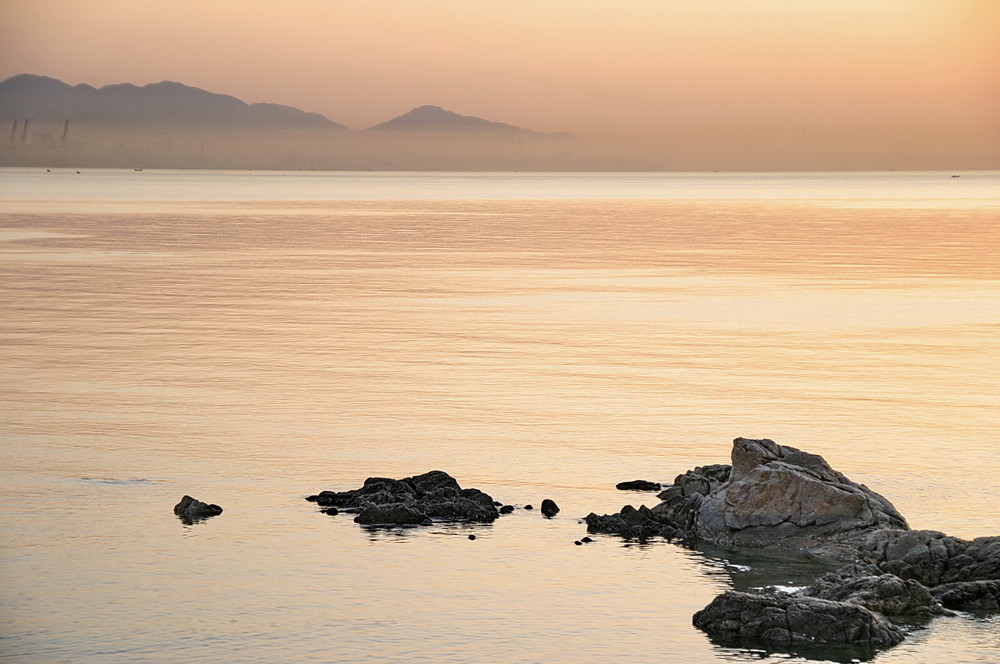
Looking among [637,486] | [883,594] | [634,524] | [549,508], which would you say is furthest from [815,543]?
[549,508]

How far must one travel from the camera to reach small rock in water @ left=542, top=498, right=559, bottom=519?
86.7 ft

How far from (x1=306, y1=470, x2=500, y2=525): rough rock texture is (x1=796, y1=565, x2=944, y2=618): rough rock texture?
674 cm

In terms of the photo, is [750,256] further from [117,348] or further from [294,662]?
[294,662]

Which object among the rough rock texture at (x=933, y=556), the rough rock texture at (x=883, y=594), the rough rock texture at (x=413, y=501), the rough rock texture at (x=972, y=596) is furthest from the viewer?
the rough rock texture at (x=413, y=501)

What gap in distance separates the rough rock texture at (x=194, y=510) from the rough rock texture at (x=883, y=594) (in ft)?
34.6

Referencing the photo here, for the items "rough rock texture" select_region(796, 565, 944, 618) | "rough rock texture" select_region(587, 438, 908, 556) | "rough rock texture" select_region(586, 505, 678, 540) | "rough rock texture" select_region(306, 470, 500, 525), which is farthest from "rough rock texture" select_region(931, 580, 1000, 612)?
"rough rock texture" select_region(306, 470, 500, 525)

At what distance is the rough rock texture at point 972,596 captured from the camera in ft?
70.6

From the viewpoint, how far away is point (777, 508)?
25.5 m

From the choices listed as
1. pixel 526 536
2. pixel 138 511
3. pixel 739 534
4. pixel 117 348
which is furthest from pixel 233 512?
pixel 117 348

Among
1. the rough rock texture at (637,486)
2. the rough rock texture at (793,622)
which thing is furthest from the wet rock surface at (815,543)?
the rough rock texture at (637,486)

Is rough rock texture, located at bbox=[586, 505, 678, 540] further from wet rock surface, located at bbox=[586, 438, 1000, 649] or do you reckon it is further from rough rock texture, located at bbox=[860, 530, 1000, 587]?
rough rock texture, located at bbox=[860, 530, 1000, 587]

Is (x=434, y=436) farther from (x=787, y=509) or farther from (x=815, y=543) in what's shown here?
(x=815, y=543)

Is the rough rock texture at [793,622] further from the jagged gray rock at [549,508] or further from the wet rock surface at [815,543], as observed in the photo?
the jagged gray rock at [549,508]

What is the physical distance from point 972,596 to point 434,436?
14111 millimetres
